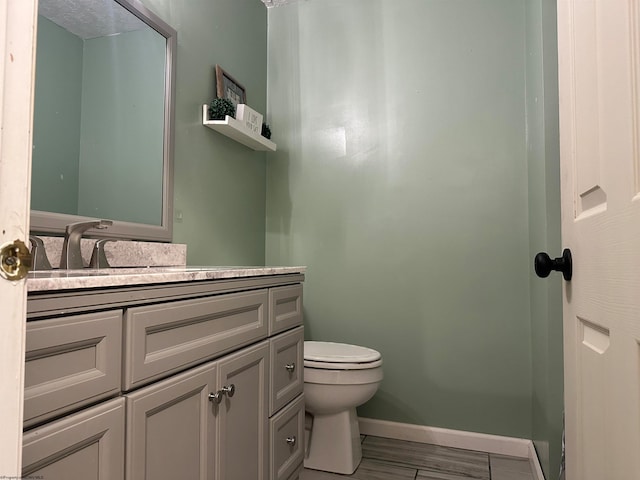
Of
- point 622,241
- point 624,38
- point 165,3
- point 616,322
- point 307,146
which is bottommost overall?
point 616,322

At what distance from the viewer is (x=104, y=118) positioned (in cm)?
142

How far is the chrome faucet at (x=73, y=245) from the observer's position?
3.82 feet

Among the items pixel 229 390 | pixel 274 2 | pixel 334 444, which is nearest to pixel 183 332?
pixel 229 390

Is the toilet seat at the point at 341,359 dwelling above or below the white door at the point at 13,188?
below

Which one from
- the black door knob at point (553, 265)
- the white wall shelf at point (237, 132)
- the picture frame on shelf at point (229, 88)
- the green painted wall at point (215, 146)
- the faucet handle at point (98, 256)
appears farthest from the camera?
the picture frame on shelf at point (229, 88)

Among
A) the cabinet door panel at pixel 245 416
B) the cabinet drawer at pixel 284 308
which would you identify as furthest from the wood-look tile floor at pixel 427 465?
the cabinet drawer at pixel 284 308

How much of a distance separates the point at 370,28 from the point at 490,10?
0.62 metres

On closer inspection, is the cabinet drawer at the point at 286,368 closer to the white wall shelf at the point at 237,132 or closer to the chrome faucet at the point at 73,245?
the chrome faucet at the point at 73,245

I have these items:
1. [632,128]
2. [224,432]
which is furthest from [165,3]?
[632,128]

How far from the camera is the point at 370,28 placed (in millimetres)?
2293

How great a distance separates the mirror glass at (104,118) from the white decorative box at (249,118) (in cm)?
39

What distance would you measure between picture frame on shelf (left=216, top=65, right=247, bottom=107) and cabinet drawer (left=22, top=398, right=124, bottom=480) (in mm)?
1563

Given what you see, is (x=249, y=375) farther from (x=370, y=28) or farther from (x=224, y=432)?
(x=370, y=28)

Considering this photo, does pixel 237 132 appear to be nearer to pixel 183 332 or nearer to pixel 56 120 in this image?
pixel 56 120
